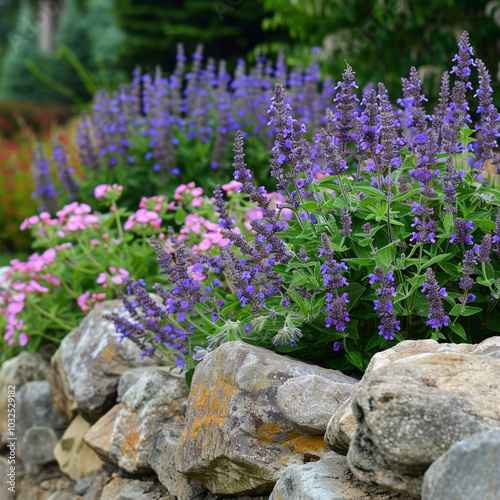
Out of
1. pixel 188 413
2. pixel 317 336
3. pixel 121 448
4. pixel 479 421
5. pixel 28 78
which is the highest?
pixel 479 421

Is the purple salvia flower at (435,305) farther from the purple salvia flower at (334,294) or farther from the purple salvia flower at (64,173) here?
the purple salvia flower at (64,173)

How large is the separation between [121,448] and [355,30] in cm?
587

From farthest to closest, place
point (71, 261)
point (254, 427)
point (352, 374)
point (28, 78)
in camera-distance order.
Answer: point (28, 78) < point (71, 261) < point (352, 374) < point (254, 427)

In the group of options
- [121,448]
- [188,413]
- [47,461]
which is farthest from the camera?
[47,461]

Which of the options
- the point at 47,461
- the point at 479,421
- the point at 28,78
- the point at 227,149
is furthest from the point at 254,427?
the point at 28,78

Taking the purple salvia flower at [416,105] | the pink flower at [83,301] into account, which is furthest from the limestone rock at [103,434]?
the purple salvia flower at [416,105]

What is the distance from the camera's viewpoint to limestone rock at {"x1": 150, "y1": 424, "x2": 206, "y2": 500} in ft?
8.71

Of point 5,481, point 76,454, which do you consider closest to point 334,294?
point 76,454

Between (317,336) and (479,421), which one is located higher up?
(479,421)

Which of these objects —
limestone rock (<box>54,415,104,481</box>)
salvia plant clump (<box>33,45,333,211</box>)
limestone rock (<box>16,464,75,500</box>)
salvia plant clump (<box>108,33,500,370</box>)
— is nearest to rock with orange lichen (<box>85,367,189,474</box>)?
limestone rock (<box>54,415,104,481</box>)

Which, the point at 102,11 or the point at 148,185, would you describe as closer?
the point at 148,185

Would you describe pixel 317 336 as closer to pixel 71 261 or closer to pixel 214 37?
pixel 71 261

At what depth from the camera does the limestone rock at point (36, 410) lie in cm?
414

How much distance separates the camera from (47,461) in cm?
391
